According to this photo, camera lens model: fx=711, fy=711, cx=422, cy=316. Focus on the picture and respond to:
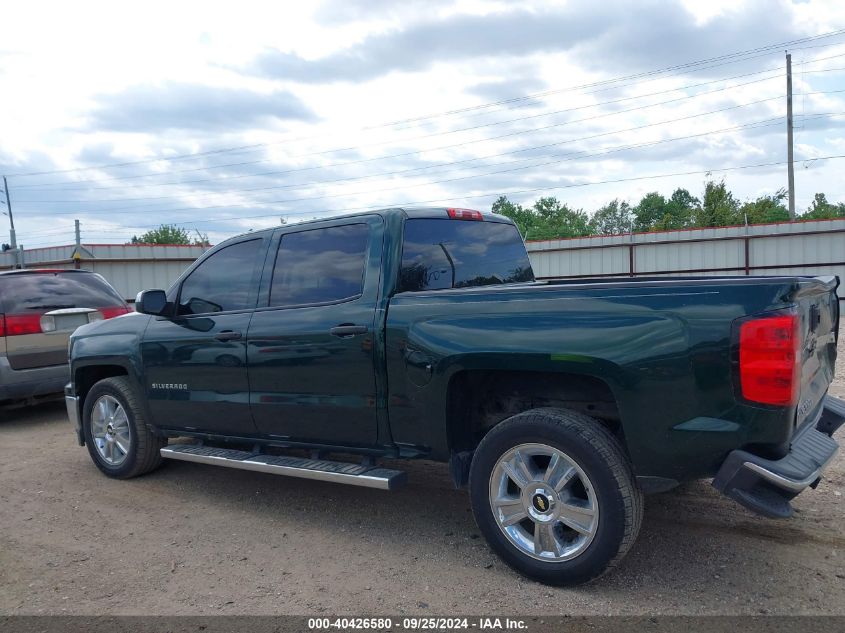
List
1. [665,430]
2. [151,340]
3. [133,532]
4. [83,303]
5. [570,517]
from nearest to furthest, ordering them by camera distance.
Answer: [665,430], [570,517], [133,532], [151,340], [83,303]

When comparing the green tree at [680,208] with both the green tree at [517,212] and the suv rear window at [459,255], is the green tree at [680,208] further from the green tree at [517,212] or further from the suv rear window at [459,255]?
the suv rear window at [459,255]

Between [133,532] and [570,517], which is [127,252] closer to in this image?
[133,532]

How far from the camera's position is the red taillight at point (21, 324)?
748 centimetres

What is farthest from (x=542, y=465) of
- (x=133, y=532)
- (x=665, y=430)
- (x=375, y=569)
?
(x=133, y=532)

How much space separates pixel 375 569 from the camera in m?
3.74

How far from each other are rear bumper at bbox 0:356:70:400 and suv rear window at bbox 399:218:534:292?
5250 millimetres

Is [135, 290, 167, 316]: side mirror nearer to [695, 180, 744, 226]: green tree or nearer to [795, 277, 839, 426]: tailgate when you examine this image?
[795, 277, 839, 426]: tailgate

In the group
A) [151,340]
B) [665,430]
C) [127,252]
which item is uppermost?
[127,252]

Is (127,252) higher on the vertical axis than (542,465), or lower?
higher

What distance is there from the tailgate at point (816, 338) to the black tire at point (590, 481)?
86cm


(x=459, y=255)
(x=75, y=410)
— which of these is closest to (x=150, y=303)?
(x=75, y=410)

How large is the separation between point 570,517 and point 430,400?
92 cm

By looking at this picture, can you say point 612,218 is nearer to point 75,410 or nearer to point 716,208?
point 716,208

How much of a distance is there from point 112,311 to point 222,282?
394 cm
